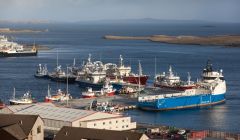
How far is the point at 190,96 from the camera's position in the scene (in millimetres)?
39875

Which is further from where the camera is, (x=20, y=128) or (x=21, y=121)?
(x=21, y=121)

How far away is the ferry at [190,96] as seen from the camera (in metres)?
38.0

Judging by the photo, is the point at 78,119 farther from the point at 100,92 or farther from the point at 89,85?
the point at 89,85

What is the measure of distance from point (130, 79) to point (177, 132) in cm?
2556

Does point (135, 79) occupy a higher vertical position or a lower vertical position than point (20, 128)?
lower

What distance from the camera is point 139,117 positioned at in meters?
34.6

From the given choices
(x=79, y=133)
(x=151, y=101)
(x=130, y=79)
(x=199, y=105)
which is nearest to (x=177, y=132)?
(x=79, y=133)

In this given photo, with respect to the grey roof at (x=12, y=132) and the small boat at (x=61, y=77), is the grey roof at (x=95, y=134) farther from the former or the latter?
the small boat at (x=61, y=77)

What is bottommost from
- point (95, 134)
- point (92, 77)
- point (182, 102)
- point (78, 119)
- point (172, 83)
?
point (182, 102)

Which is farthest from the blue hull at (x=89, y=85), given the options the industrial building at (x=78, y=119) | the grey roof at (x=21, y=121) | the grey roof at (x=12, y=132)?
the grey roof at (x=12, y=132)

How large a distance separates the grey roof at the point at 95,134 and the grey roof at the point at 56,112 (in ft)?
17.6

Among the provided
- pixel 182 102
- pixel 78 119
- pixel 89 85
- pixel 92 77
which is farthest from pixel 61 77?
pixel 78 119

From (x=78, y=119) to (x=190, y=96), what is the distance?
15.8 metres

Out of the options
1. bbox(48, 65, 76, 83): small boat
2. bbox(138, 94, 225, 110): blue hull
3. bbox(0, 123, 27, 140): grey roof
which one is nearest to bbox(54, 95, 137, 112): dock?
bbox(138, 94, 225, 110): blue hull
